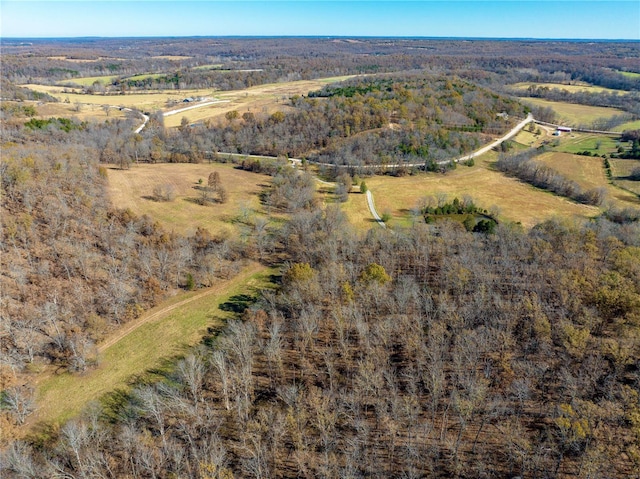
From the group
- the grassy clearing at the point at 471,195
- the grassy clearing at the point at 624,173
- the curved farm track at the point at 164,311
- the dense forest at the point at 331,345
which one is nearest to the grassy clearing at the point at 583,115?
the grassy clearing at the point at 624,173

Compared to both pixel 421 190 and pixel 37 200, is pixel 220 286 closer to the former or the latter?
pixel 37 200

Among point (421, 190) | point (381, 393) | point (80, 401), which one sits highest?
point (421, 190)

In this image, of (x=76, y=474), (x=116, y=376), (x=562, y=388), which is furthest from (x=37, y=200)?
(x=562, y=388)

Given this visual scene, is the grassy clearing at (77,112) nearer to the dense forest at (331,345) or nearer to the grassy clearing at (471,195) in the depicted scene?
the dense forest at (331,345)

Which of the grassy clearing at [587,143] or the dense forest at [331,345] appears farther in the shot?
the grassy clearing at [587,143]

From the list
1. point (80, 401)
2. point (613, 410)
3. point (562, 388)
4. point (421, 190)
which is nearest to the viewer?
point (613, 410)

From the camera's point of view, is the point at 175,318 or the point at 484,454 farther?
the point at 175,318

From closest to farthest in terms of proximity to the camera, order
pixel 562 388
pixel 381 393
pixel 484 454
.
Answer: pixel 484 454 → pixel 562 388 → pixel 381 393
